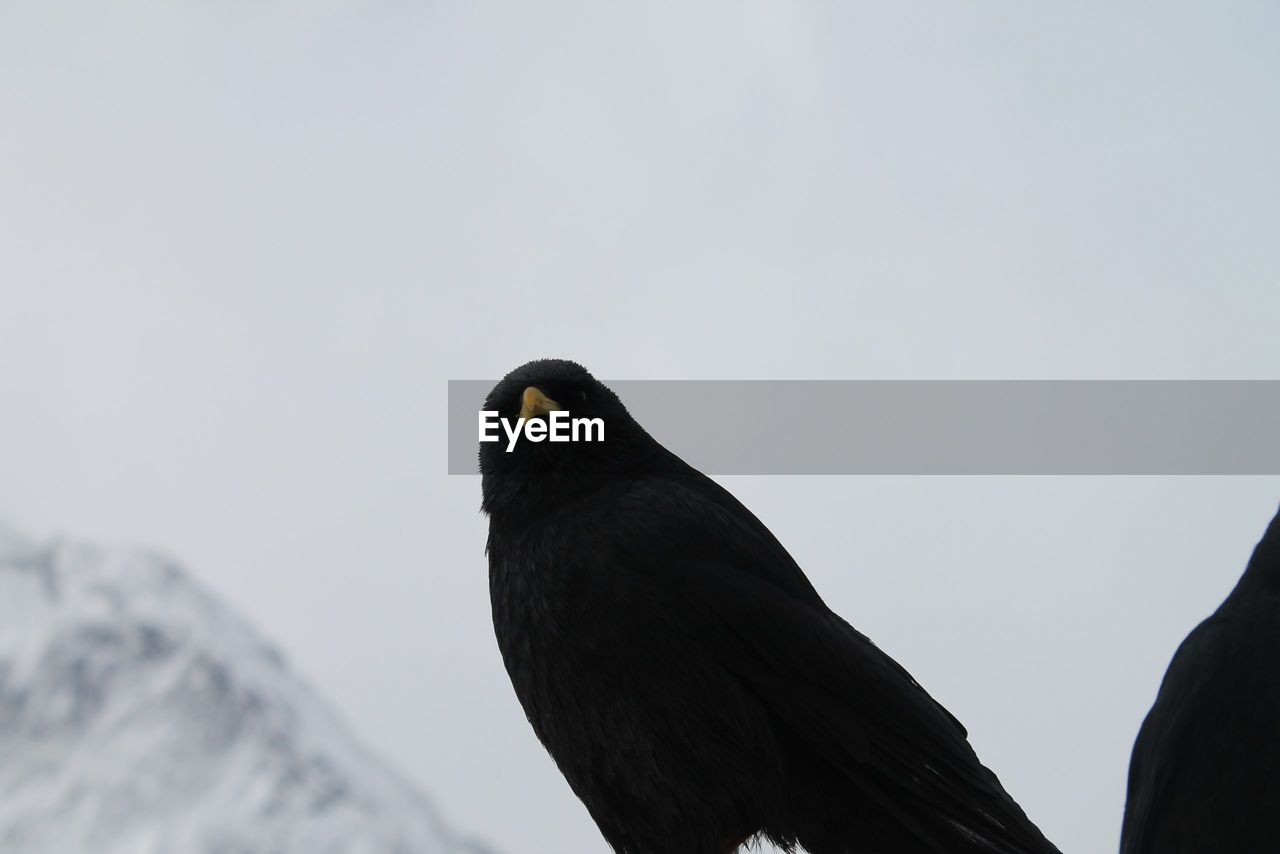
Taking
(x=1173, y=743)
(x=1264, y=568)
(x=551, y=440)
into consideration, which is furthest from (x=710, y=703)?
(x=1264, y=568)

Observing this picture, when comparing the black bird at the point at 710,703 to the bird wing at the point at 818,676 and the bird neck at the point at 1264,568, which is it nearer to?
the bird wing at the point at 818,676

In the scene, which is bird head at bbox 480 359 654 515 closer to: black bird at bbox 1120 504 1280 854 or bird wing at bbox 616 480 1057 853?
bird wing at bbox 616 480 1057 853

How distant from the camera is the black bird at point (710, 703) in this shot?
300 cm

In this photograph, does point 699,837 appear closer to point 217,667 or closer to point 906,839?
point 906,839

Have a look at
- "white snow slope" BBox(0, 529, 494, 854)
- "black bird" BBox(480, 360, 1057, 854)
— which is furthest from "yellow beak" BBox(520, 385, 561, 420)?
"white snow slope" BBox(0, 529, 494, 854)

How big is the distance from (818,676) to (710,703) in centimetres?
32

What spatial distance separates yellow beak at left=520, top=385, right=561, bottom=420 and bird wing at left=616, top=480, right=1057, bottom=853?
0.42m

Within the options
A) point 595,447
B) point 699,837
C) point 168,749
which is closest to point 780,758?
point 699,837

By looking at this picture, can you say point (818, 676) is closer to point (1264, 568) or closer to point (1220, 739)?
point (1220, 739)

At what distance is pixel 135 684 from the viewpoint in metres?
154

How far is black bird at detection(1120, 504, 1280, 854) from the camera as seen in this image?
11.9 ft

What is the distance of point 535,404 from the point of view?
12.0ft

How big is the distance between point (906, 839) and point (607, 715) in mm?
783

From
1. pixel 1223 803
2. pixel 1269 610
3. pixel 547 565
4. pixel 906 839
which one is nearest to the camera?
pixel 906 839
